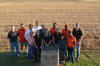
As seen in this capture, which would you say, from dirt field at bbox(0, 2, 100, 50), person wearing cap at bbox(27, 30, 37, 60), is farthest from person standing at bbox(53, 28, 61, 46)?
dirt field at bbox(0, 2, 100, 50)

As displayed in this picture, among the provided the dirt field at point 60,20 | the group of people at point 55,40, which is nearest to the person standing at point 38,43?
the group of people at point 55,40

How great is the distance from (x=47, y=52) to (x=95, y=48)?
15.8 feet

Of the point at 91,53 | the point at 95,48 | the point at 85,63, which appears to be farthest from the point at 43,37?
the point at 95,48

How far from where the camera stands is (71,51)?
36.1 feet

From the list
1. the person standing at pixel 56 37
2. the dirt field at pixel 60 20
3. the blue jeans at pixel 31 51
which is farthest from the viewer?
the dirt field at pixel 60 20

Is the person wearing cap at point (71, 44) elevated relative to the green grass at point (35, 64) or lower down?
elevated

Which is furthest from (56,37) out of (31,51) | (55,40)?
(31,51)

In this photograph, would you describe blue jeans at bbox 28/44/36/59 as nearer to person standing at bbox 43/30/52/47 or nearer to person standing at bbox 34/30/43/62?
person standing at bbox 34/30/43/62

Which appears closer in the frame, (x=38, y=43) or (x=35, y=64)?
(x=35, y=64)

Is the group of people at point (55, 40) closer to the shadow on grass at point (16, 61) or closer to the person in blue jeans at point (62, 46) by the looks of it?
the person in blue jeans at point (62, 46)

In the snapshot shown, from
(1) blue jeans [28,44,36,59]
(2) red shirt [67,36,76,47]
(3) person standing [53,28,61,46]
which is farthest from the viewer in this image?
(1) blue jeans [28,44,36,59]

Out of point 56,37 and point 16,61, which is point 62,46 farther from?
point 16,61

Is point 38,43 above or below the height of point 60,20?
below

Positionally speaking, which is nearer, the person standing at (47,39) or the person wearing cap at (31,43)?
the person standing at (47,39)
